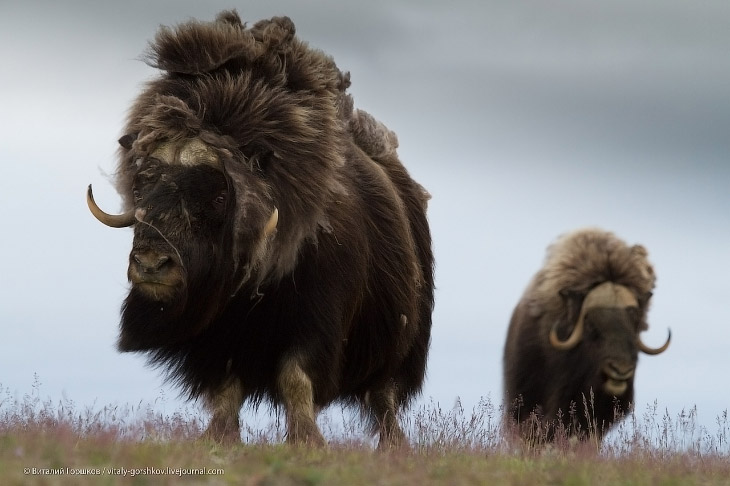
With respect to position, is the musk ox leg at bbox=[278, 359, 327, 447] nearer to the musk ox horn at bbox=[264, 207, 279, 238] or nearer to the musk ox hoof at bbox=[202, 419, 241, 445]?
the musk ox hoof at bbox=[202, 419, 241, 445]

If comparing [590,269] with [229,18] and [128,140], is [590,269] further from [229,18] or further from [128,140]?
[128,140]

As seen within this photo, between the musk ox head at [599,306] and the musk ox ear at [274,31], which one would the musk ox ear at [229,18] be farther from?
the musk ox head at [599,306]

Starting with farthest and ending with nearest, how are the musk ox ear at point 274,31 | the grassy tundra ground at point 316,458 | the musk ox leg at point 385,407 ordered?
1. the musk ox leg at point 385,407
2. the musk ox ear at point 274,31
3. the grassy tundra ground at point 316,458

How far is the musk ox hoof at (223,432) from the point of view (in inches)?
223

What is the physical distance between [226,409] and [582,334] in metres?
3.40

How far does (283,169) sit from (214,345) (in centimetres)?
93

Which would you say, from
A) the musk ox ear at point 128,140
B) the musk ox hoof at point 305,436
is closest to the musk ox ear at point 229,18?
the musk ox ear at point 128,140

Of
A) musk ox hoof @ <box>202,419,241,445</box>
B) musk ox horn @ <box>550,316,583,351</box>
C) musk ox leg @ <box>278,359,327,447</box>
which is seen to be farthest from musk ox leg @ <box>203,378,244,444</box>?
musk ox horn @ <box>550,316,583,351</box>

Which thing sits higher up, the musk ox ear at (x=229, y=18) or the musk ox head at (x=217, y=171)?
the musk ox ear at (x=229, y=18)

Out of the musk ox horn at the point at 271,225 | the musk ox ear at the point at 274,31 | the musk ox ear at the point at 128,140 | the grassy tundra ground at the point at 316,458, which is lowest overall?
the grassy tundra ground at the point at 316,458

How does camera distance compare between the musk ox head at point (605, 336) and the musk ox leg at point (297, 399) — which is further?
the musk ox head at point (605, 336)

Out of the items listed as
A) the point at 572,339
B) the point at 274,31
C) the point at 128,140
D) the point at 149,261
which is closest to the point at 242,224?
the point at 149,261

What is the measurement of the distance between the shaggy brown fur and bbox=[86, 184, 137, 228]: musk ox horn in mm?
3575

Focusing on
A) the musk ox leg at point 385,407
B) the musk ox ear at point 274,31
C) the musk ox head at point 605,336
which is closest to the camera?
the musk ox ear at point 274,31
